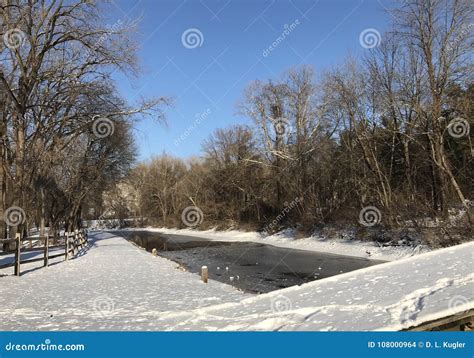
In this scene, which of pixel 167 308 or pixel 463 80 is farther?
pixel 463 80

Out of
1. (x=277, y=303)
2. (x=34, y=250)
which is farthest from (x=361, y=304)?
(x=34, y=250)

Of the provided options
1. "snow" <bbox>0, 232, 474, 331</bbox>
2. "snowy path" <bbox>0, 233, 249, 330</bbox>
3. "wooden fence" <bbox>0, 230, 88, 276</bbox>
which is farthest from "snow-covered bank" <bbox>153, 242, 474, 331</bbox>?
"wooden fence" <bbox>0, 230, 88, 276</bbox>

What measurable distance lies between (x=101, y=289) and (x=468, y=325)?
28.8 feet

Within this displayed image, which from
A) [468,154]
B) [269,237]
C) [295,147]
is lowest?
[269,237]

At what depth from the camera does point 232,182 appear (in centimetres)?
5125

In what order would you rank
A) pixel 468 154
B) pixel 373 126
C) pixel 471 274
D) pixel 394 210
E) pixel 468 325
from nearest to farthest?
pixel 468 325
pixel 471 274
pixel 394 210
pixel 468 154
pixel 373 126

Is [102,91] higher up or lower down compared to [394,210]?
higher up

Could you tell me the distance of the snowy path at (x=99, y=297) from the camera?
665 centimetres

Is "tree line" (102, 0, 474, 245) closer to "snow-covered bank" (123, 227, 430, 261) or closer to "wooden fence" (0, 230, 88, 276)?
"snow-covered bank" (123, 227, 430, 261)

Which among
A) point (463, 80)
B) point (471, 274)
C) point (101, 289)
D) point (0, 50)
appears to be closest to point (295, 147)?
point (463, 80)

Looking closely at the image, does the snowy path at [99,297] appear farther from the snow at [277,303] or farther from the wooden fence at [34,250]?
the wooden fence at [34,250]

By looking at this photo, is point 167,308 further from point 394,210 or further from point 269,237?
point 269,237

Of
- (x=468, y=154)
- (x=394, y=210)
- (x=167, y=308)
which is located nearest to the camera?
(x=167, y=308)

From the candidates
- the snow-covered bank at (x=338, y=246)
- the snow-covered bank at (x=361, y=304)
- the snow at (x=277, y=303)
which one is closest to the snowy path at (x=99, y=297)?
the snow at (x=277, y=303)
